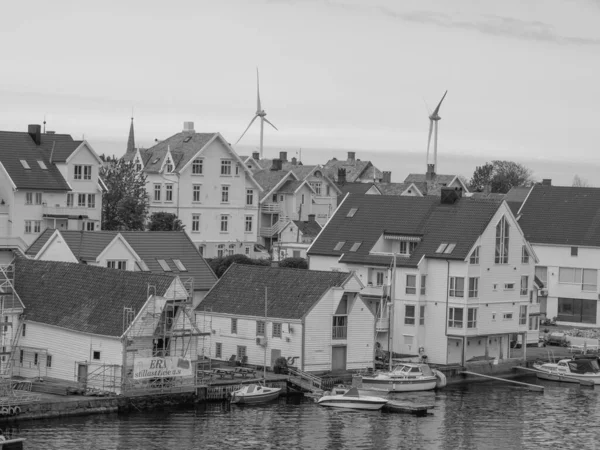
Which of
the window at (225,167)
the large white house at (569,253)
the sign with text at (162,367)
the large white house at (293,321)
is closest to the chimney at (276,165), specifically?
the window at (225,167)

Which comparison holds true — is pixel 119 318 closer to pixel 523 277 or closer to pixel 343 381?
pixel 343 381

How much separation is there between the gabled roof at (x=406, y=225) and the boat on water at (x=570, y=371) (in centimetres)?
812

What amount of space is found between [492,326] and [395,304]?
5.75 m

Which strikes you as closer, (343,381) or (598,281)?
(343,381)

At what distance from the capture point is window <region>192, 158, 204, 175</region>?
116681 mm

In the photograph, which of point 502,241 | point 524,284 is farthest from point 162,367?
point 524,284

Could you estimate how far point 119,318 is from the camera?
6931 cm

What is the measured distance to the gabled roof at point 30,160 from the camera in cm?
10319

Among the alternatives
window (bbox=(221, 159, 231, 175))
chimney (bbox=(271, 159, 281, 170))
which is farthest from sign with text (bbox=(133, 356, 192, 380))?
chimney (bbox=(271, 159, 281, 170))

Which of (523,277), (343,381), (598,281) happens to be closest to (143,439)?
(343,381)

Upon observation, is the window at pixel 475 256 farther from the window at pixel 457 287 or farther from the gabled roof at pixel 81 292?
the gabled roof at pixel 81 292

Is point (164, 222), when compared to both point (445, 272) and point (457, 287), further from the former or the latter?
point (457, 287)

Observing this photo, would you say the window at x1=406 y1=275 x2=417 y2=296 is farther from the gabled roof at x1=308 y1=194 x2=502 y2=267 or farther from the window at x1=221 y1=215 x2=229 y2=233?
the window at x1=221 y1=215 x2=229 y2=233

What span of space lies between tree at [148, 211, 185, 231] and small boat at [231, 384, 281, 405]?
39310 millimetres
